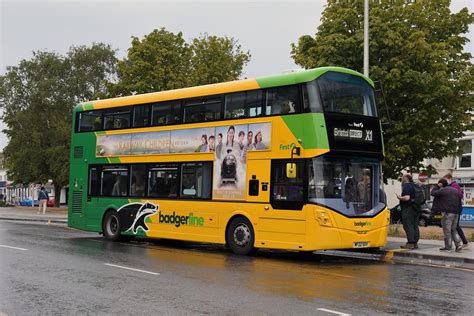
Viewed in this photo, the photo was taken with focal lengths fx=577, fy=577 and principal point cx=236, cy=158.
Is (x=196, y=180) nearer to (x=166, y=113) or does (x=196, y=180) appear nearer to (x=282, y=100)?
(x=166, y=113)

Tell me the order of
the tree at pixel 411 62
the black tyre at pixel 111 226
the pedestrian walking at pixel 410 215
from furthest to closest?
1. the tree at pixel 411 62
2. the black tyre at pixel 111 226
3. the pedestrian walking at pixel 410 215

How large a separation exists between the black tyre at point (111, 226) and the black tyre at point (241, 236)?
15.6ft

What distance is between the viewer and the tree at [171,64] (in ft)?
121

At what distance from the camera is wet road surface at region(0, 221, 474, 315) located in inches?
307

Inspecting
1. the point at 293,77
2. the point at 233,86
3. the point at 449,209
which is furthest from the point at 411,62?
the point at 293,77

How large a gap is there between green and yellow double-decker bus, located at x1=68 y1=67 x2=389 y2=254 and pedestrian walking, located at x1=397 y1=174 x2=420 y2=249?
1.42 metres

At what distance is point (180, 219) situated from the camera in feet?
52.4

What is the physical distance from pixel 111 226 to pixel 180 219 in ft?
11.2

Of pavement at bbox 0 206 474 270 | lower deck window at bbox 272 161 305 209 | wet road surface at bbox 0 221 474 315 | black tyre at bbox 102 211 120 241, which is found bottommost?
wet road surface at bbox 0 221 474 315

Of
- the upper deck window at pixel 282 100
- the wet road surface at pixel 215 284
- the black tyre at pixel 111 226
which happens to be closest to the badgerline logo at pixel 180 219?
the wet road surface at pixel 215 284

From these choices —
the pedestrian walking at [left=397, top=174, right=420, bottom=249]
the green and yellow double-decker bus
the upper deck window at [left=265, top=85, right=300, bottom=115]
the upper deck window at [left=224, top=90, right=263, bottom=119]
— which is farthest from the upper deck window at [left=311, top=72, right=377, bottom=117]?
the pedestrian walking at [left=397, top=174, right=420, bottom=249]

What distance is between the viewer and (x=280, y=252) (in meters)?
16.0

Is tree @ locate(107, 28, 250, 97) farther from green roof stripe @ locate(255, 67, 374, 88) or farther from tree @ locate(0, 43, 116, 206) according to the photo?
green roof stripe @ locate(255, 67, 374, 88)

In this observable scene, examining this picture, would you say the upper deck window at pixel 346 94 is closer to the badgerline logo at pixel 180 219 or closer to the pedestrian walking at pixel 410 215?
the pedestrian walking at pixel 410 215
